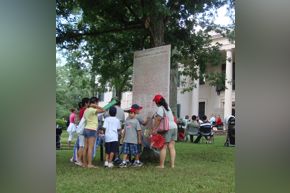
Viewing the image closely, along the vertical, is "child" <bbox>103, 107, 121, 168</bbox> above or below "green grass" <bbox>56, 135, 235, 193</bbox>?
above

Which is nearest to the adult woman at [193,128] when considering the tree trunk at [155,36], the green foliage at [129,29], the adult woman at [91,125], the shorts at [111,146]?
the green foliage at [129,29]

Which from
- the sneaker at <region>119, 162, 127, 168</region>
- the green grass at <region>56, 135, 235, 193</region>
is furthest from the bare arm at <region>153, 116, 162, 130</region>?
the sneaker at <region>119, 162, 127, 168</region>

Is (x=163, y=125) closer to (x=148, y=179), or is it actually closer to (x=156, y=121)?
(x=156, y=121)

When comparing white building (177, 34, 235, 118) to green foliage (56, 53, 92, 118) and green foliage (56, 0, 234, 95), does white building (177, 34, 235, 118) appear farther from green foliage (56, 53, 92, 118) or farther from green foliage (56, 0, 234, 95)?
green foliage (56, 0, 234, 95)

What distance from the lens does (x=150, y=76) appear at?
938 centimetres

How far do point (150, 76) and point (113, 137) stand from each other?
5.70ft

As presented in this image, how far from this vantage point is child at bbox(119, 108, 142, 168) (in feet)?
28.8

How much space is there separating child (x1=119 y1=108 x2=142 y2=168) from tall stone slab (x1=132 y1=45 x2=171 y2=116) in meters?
0.60
